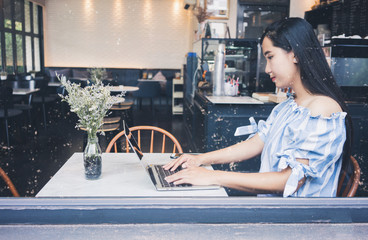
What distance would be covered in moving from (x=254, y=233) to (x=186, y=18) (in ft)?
18.5

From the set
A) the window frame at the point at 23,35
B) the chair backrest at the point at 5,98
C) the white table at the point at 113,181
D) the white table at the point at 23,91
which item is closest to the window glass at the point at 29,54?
the window frame at the point at 23,35

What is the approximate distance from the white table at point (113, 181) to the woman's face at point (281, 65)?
43 centimetres

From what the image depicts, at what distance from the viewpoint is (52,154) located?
3498 mm

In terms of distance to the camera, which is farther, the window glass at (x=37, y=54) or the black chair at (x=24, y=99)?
the black chair at (x=24, y=99)

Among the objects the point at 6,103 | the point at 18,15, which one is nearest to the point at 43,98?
the point at 6,103

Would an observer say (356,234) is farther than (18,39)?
No

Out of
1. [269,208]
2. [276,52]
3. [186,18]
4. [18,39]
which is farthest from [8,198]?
[186,18]

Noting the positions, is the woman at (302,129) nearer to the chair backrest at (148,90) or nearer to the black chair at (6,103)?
the black chair at (6,103)

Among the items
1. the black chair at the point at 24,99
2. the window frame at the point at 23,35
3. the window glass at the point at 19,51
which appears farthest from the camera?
the black chair at the point at 24,99

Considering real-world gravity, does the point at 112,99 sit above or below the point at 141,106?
above

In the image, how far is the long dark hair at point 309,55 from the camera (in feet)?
3.51

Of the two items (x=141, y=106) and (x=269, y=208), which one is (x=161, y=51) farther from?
(x=269, y=208)

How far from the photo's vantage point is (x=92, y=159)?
4.29ft

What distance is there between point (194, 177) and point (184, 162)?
9.1 inches
